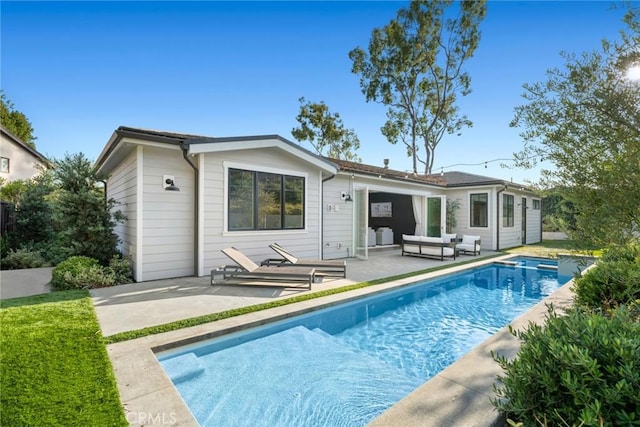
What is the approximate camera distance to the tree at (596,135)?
237 cm

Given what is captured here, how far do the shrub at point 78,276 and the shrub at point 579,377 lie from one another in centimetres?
761

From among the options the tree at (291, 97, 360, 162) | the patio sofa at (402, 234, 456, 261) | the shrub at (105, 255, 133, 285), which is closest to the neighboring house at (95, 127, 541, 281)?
the shrub at (105, 255, 133, 285)

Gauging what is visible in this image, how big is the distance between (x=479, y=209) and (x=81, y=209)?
16.0 m

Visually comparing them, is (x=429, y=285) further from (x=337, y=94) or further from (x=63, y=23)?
(x=337, y=94)

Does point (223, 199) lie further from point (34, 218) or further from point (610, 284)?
point (34, 218)

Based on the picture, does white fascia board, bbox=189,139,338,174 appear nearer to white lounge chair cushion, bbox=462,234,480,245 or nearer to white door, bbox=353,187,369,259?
white door, bbox=353,187,369,259

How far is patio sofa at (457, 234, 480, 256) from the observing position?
12827mm

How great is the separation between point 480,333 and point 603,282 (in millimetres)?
1883

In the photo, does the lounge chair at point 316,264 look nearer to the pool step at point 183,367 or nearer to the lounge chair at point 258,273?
the lounge chair at point 258,273

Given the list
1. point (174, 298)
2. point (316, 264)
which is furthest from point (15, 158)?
point (316, 264)

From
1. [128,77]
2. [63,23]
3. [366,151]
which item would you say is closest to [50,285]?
[63,23]

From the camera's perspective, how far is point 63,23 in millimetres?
8070

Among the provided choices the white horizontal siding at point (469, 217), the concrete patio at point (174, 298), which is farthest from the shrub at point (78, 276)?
the white horizontal siding at point (469, 217)

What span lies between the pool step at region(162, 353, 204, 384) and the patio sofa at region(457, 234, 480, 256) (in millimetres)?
11941
